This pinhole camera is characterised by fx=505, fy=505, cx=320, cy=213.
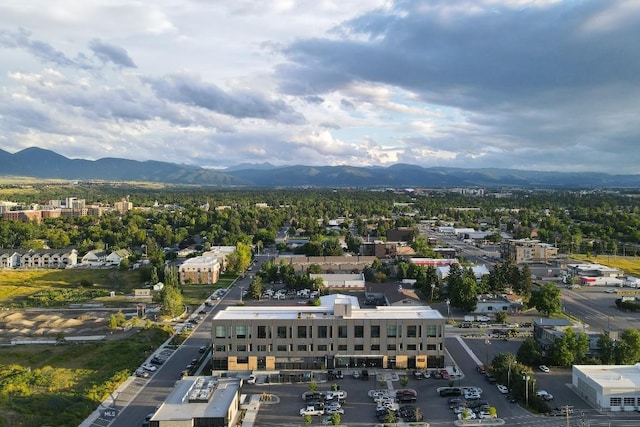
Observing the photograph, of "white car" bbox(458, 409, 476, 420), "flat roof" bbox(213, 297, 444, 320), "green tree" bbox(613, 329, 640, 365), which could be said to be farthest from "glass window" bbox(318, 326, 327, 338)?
"green tree" bbox(613, 329, 640, 365)

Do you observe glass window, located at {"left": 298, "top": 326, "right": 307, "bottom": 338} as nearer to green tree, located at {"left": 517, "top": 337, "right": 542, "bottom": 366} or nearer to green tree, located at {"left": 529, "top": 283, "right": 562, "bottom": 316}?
green tree, located at {"left": 517, "top": 337, "right": 542, "bottom": 366}

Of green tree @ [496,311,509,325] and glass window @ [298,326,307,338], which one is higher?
glass window @ [298,326,307,338]

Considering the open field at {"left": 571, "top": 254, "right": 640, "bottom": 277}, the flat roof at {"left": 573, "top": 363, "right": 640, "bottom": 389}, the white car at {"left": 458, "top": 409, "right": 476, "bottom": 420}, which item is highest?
the flat roof at {"left": 573, "top": 363, "right": 640, "bottom": 389}

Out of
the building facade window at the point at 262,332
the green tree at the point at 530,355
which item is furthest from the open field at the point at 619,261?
the building facade window at the point at 262,332

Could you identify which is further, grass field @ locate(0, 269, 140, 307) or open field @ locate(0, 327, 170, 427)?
grass field @ locate(0, 269, 140, 307)

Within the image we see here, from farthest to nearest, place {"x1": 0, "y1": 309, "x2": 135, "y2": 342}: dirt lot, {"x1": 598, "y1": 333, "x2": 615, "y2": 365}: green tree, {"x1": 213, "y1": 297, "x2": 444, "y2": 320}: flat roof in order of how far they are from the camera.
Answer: {"x1": 0, "y1": 309, "x2": 135, "y2": 342}: dirt lot < {"x1": 213, "y1": 297, "x2": 444, "y2": 320}: flat roof < {"x1": 598, "y1": 333, "x2": 615, "y2": 365}: green tree

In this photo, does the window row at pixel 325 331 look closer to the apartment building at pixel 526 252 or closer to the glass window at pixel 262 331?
the glass window at pixel 262 331

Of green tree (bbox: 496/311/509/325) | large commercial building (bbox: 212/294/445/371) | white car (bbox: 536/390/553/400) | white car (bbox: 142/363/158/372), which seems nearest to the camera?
white car (bbox: 536/390/553/400)
